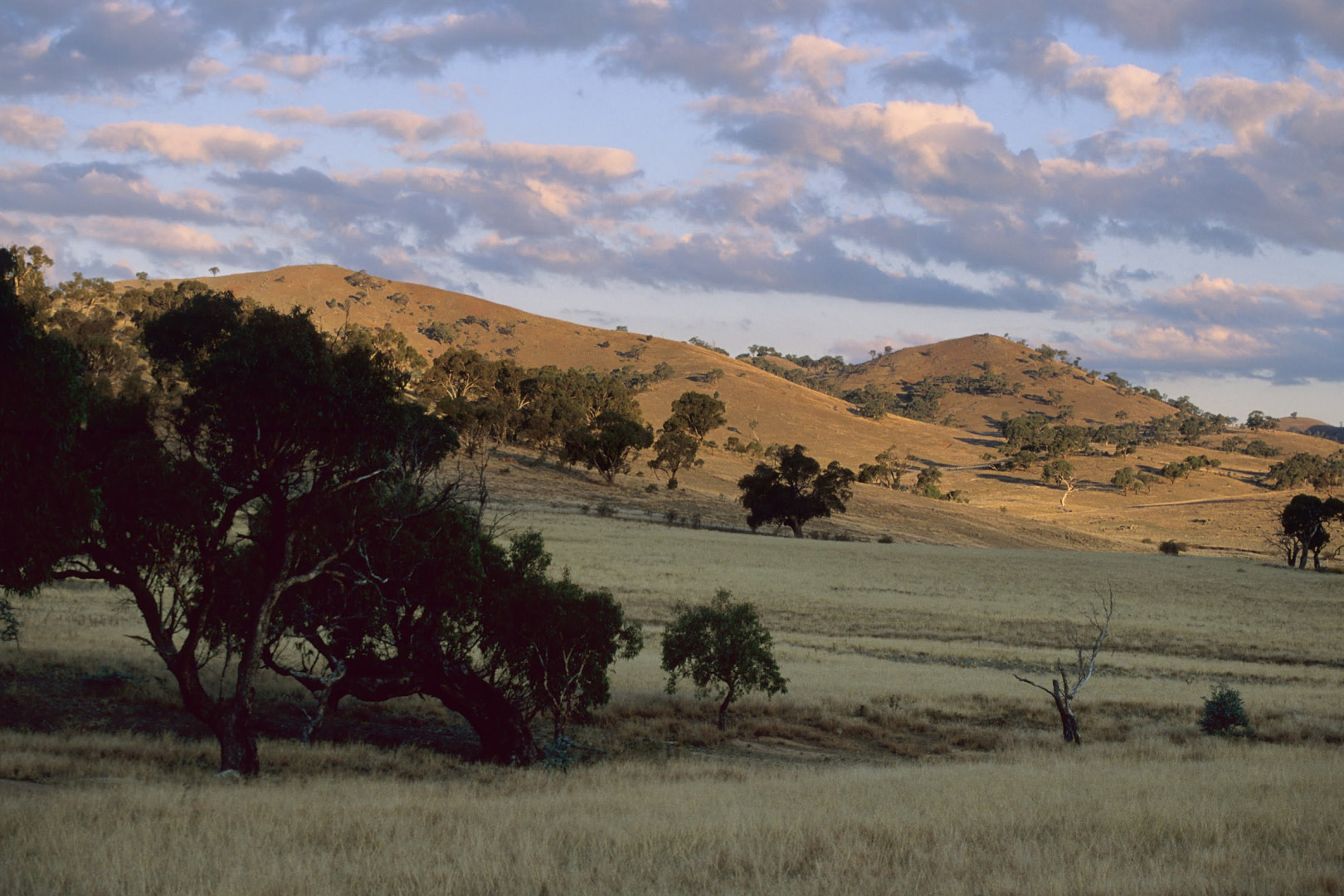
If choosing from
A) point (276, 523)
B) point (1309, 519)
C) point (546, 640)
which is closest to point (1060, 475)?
point (1309, 519)

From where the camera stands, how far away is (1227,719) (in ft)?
67.8

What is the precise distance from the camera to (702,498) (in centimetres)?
8712

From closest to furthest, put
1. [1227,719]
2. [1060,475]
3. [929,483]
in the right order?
[1227,719] → [929,483] → [1060,475]

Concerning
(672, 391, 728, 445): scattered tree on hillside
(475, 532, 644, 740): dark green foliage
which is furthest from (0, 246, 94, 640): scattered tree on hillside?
(672, 391, 728, 445): scattered tree on hillside

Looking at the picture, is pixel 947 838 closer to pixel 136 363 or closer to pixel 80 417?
pixel 80 417

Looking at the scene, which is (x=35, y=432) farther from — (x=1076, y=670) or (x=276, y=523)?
(x=1076, y=670)

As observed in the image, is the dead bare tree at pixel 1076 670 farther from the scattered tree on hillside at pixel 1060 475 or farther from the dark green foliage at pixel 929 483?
the scattered tree on hillside at pixel 1060 475

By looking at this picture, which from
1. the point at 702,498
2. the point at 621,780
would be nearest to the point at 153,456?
the point at 621,780

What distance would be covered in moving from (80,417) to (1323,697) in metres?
28.8

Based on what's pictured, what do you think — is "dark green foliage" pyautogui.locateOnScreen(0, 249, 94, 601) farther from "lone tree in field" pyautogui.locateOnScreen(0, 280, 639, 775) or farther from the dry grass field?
the dry grass field

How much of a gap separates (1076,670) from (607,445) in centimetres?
5881

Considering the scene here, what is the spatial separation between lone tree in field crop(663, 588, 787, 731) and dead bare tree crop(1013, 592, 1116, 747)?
551cm

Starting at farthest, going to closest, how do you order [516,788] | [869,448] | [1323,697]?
[869,448], [1323,697], [516,788]

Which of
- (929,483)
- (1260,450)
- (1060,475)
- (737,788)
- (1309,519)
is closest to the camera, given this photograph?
(737,788)
